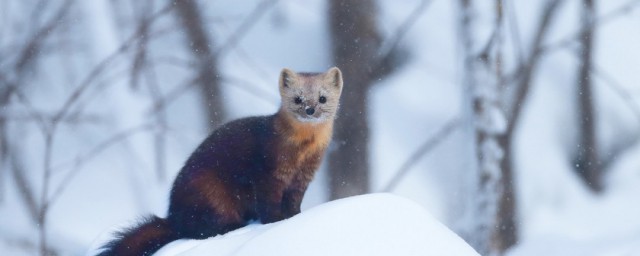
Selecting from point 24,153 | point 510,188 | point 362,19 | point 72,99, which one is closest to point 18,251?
point 24,153

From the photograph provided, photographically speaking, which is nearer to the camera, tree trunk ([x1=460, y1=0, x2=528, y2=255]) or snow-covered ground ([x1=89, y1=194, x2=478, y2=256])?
snow-covered ground ([x1=89, y1=194, x2=478, y2=256])

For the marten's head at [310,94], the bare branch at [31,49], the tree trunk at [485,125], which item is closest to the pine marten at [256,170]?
the marten's head at [310,94]

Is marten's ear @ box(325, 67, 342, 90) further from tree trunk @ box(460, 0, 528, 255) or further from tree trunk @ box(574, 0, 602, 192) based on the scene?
tree trunk @ box(574, 0, 602, 192)

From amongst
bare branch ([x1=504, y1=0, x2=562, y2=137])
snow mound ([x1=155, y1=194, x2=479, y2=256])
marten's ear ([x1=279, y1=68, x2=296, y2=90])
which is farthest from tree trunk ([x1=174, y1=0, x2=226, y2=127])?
snow mound ([x1=155, y1=194, x2=479, y2=256])

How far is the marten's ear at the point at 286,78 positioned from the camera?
158 inches

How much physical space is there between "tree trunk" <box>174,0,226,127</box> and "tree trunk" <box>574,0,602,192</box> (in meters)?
3.20

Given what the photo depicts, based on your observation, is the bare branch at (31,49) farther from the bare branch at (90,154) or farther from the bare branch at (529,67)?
the bare branch at (529,67)

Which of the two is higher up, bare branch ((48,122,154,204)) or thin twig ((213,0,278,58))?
thin twig ((213,0,278,58))

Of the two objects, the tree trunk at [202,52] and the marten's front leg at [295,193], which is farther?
the tree trunk at [202,52]

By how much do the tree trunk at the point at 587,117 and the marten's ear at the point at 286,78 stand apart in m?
5.40

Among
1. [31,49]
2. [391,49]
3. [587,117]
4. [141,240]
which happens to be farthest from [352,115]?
[141,240]

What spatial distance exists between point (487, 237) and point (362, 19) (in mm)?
2484

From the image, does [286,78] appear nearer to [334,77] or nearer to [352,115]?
[334,77]

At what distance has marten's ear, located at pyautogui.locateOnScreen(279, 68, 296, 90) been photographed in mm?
4004
